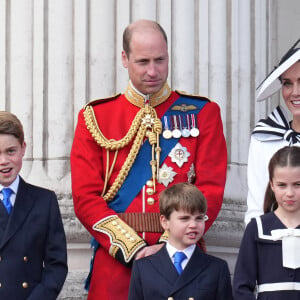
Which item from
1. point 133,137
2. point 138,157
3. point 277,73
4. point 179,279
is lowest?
point 179,279

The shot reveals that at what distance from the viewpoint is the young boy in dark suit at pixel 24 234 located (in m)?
6.46

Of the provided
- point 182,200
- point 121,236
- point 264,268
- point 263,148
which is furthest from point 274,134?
point 121,236

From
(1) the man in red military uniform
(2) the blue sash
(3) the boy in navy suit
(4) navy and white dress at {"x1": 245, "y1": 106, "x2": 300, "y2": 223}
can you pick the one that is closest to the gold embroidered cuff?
(1) the man in red military uniform

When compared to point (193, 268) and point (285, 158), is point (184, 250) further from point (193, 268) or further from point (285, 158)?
point (285, 158)

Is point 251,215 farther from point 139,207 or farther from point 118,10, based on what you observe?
point 118,10

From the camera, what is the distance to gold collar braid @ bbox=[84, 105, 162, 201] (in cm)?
693

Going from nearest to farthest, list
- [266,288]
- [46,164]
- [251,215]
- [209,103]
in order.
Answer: [266,288]
[251,215]
[209,103]
[46,164]

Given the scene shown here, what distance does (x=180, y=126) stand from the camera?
703 cm

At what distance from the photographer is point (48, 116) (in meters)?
8.34

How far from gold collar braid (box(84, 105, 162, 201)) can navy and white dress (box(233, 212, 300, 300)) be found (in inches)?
31.4

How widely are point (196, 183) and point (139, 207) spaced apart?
33 cm

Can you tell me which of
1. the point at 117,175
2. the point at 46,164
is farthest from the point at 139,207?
→ the point at 46,164

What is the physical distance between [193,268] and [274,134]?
0.93 meters

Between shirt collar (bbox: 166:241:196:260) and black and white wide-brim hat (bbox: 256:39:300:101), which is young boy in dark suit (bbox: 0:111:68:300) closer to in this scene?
shirt collar (bbox: 166:241:196:260)
